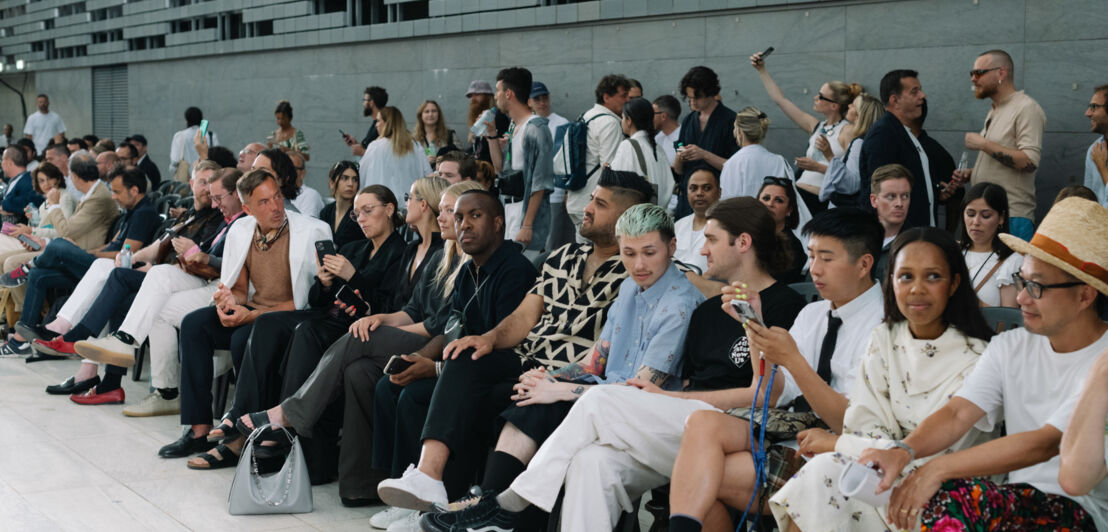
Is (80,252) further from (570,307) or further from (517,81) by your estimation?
(570,307)

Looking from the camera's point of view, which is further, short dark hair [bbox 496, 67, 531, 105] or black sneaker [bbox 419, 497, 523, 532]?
short dark hair [bbox 496, 67, 531, 105]

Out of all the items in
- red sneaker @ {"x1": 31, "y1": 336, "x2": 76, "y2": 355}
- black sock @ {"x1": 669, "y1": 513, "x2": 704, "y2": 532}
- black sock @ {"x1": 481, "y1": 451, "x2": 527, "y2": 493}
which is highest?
black sock @ {"x1": 669, "y1": 513, "x2": 704, "y2": 532}

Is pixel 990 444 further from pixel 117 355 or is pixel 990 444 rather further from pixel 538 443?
pixel 117 355

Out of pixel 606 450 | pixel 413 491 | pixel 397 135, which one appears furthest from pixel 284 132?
pixel 606 450

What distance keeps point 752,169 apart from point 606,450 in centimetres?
323

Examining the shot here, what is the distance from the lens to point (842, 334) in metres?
3.74

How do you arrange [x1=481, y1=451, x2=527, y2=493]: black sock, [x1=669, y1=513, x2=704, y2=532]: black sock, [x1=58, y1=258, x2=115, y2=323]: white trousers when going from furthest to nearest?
[x1=58, y1=258, x2=115, y2=323]: white trousers → [x1=481, y1=451, x2=527, y2=493]: black sock → [x1=669, y1=513, x2=704, y2=532]: black sock

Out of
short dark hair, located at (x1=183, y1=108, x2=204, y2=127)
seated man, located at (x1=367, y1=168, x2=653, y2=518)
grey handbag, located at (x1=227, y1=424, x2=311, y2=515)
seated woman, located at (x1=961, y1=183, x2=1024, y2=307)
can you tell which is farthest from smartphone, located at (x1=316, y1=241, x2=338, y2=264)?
short dark hair, located at (x1=183, y1=108, x2=204, y2=127)

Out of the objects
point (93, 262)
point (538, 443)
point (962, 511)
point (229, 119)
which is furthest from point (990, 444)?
point (229, 119)

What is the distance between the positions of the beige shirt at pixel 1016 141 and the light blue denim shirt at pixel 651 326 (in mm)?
2996

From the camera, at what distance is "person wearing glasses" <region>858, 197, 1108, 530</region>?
113 inches

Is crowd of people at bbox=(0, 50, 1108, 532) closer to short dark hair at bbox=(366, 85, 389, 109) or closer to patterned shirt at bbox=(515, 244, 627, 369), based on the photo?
patterned shirt at bbox=(515, 244, 627, 369)

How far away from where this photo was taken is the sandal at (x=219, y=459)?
5.54 meters

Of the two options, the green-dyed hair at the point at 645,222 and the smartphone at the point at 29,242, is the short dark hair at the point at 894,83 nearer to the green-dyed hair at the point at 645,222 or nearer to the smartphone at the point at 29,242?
the green-dyed hair at the point at 645,222
